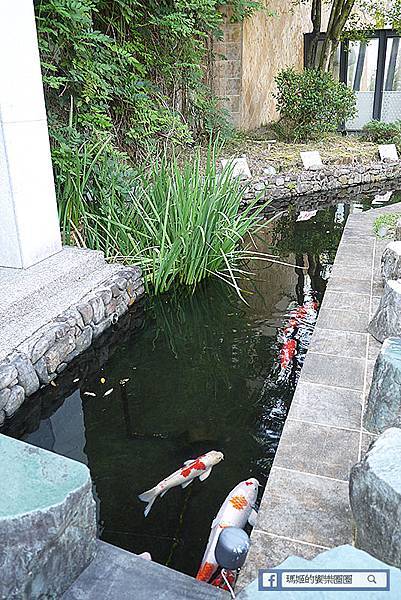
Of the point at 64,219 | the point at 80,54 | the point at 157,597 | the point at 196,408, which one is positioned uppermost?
the point at 80,54

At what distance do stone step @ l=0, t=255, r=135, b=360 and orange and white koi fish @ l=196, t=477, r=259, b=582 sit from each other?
58.3 inches

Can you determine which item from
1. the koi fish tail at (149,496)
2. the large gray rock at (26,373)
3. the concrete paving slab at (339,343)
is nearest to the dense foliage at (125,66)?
the large gray rock at (26,373)

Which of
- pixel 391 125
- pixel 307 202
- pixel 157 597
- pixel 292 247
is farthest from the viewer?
pixel 391 125

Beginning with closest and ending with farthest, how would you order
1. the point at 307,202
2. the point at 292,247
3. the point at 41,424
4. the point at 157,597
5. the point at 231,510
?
the point at 157,597 < the point at 231,510 < the point at 41,424 < the point at 292,247 < the point at 307,202

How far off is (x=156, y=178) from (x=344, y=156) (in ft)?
16.8

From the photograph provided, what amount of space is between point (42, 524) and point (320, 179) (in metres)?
7.82

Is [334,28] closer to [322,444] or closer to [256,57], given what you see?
[256,57]

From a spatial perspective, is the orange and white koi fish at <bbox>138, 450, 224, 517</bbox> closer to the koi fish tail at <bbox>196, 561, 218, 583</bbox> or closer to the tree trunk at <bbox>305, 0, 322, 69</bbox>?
the koi fish tail at <bbox>196, 561, 218, 583</bbox>

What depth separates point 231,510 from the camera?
7.17 ft

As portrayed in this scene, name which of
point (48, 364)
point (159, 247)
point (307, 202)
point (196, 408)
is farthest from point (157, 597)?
point (307, 202)

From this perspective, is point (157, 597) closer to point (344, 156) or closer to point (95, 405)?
point (95, 405)

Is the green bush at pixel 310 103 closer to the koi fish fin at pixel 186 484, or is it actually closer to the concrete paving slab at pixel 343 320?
the concrete paving slab at pixel 343 320

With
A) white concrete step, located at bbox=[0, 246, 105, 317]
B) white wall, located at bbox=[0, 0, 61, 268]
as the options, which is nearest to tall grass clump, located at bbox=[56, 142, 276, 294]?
white concrete step, located at bbox=[0, 246, 105, 317]

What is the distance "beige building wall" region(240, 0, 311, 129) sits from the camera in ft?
32.3
